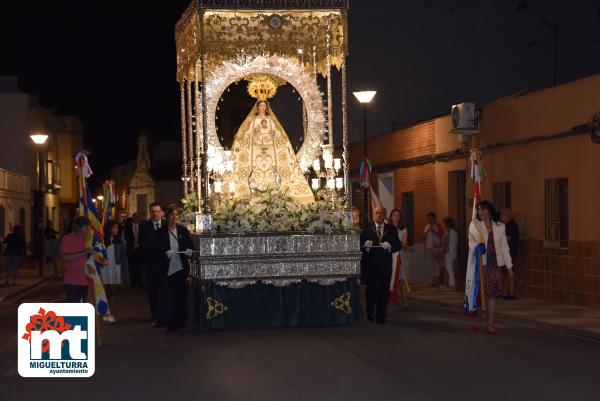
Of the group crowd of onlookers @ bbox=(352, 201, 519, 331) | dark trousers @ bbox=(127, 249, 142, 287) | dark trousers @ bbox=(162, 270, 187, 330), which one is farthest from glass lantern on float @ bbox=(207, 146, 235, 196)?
dark trousers @ bbox=(127, 249, 142, 287)

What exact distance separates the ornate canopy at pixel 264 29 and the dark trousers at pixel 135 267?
8.55 m

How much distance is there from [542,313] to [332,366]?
727 centimetres

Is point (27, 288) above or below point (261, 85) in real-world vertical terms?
below

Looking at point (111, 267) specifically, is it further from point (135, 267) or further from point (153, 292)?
point (135, 267)

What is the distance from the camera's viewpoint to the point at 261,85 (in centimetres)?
1998

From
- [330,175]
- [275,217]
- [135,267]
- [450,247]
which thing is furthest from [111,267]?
[450,247]

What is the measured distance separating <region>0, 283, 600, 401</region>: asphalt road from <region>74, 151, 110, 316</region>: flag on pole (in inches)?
25.5

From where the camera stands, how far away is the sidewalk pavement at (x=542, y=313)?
16.1m

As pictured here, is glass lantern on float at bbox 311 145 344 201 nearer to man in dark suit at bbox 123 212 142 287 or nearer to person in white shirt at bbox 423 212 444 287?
person in white shirt at bbox 423 212 444 287

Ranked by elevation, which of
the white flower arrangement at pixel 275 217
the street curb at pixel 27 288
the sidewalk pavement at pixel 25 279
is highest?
the white flower arrangement at pixel 275 217

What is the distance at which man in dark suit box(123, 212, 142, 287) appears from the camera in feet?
86.8

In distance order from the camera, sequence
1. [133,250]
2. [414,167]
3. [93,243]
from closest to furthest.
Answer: [93,243], [133,250], [414,167]

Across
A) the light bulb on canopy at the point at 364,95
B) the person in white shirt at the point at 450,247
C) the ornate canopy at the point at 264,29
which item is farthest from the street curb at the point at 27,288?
the person in white shirt at the point at 450,247

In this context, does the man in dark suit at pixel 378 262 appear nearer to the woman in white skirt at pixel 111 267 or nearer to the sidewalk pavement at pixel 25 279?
the woman in white skirt at pixel 111 267
